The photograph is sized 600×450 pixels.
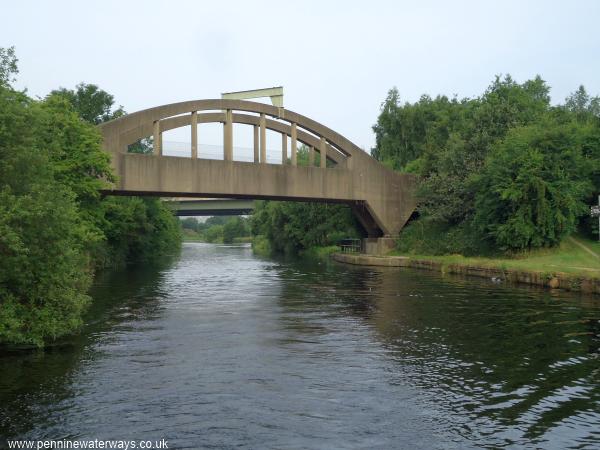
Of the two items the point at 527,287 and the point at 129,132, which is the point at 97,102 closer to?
the point at 129,132

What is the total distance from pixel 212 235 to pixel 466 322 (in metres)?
153

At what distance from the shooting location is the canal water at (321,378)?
9234 mm

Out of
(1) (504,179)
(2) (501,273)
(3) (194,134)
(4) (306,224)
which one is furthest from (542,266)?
(4) (306,224)

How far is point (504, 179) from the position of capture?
38.2 m

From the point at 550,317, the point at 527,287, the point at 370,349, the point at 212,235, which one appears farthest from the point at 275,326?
the point at 212,235

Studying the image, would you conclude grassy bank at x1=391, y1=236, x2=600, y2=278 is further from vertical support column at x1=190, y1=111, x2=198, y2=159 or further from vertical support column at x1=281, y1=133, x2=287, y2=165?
vertical support column at x1=190, y1=111, x2=198, y2=159

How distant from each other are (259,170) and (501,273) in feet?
65.8

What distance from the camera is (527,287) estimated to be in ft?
95.6

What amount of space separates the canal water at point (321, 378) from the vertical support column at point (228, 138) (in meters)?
21.8

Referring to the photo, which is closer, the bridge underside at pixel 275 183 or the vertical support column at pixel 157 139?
the bridge underside at pixel 275 183

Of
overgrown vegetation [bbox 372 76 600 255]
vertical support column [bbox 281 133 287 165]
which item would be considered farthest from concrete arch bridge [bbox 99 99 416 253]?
overgrown vegetation [bbox 372 76 600 255]

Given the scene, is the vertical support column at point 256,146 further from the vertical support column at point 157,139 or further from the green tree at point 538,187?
the green tree at point 538,187

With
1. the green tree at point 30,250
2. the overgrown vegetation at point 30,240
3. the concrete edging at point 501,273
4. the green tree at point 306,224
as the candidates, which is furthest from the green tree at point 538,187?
the green tree at point 30,250

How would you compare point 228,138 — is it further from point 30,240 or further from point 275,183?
point 30,240
